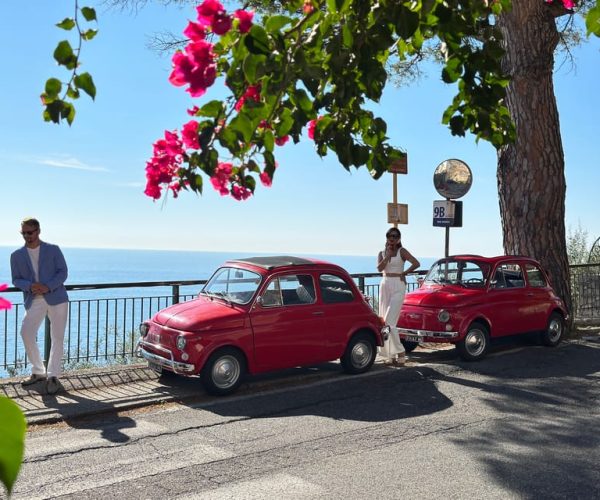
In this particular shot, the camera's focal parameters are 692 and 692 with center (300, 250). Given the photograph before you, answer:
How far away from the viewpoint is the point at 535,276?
11844 millimetres

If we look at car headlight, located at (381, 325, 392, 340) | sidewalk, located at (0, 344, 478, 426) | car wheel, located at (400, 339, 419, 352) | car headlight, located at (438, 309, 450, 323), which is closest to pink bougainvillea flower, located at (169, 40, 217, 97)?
sidewalk, located at (0, 344, 478, 426)

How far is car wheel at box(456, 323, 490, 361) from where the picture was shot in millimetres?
10422

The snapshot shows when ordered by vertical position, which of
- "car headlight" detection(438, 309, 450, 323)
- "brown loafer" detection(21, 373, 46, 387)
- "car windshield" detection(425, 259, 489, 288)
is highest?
"car windshield" detection(425, 259, 489, 288)

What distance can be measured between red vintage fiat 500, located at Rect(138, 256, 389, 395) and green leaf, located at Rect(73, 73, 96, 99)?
5114 mm

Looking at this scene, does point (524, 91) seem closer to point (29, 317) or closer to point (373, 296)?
point (373, 296)

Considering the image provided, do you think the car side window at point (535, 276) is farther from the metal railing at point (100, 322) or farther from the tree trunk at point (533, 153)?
the metal railing at point (100, 322)

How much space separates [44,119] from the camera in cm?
358

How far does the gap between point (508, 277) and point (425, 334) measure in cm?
196

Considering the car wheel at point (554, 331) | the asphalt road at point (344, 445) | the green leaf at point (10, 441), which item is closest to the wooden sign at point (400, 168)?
the car wheel at point (554, 331)

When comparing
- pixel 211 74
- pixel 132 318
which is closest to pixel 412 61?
pixel 132 318

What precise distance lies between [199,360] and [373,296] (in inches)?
242

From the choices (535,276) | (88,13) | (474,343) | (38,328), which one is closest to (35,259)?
(38,328)

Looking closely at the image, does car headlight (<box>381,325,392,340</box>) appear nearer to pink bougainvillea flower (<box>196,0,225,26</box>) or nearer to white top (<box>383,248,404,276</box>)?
white top (<box>383,248,404,276</box>)

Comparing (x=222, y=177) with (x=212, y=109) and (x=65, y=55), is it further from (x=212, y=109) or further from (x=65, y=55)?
(x=65, y=55)
